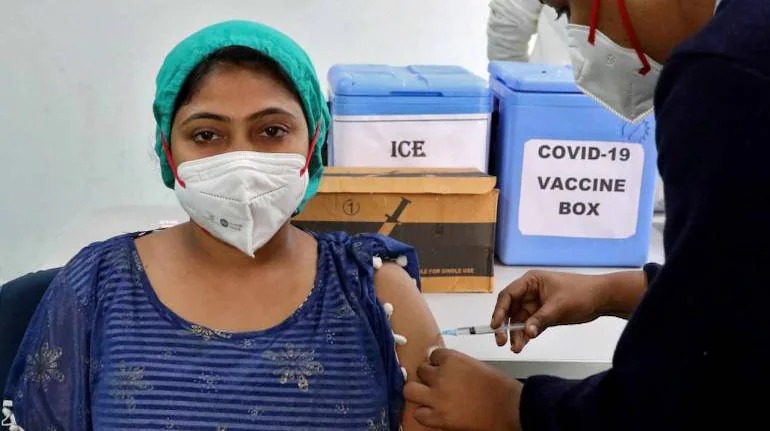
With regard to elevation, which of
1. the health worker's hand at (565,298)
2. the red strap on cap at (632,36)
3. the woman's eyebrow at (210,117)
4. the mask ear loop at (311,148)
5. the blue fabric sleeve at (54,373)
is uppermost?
the red strap on cap at (632,36)

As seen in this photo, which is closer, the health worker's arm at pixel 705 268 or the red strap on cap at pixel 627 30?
the health worker's arm at pixel 705 268

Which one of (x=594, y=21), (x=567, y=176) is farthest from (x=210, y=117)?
(x=567, y=176)

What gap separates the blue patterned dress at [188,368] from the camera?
134 centimetres

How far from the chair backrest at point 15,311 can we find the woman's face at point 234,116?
379 mm

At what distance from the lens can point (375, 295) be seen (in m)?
1.44

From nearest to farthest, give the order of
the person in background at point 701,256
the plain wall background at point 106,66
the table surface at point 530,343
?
the person in background at point 701,256
the table surface at point 530,343
the plain wall background at point 106,66

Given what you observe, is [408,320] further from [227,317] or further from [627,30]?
[627,30]

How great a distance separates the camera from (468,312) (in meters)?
1.83

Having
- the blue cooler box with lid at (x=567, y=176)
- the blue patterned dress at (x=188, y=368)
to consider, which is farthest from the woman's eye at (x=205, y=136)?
the blue cooler box with lid at (x=567, y=176)

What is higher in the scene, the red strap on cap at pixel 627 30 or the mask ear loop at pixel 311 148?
the red strap on cap at pixel 627 30

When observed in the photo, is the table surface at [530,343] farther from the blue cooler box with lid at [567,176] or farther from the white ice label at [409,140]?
the white ice label at [409,140]

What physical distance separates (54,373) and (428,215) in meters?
0.92

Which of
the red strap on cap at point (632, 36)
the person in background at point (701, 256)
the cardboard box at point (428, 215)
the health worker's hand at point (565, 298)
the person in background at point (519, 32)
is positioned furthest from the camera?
the person in background at point (519, 32)

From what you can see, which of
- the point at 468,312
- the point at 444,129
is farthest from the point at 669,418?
the point at 444,129
